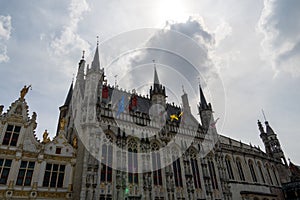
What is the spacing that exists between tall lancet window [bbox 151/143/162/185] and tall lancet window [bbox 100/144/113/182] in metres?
5.95

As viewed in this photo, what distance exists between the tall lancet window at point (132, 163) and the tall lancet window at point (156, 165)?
2514mm

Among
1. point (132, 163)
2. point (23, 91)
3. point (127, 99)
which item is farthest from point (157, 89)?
point (23, 91)

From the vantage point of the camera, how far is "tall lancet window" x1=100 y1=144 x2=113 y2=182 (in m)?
23.4

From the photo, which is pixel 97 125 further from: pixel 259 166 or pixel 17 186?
pixel 259 166

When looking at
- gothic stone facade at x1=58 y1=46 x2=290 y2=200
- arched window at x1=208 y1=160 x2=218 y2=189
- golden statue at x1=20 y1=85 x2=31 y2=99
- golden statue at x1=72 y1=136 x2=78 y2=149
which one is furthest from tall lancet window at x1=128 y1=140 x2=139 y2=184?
golden statue at x1=20 y1=85 x2=31 y2=99

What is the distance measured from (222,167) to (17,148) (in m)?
28.8

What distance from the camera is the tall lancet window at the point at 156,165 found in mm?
26877

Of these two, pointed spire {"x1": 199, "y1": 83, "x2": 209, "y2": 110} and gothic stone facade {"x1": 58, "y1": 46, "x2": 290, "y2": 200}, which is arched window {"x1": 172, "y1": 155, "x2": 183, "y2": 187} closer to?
gothic stone facade {"x1": 58, "y1": 46, "x2": 290, "y2": 200}

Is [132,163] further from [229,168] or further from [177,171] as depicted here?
[229,168]

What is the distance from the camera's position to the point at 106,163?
24.0m

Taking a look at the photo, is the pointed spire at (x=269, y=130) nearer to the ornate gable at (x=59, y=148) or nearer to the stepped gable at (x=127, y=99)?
the stepped gable at (x=127, y=99)

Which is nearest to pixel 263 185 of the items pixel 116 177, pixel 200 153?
pixel 200 153

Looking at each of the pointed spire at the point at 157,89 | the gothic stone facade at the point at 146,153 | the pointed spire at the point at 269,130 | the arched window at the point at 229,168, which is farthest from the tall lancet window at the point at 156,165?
the pointed spire at the point at 269,130

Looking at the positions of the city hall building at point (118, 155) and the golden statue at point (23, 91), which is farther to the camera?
the golden statue at point (23, 91)
